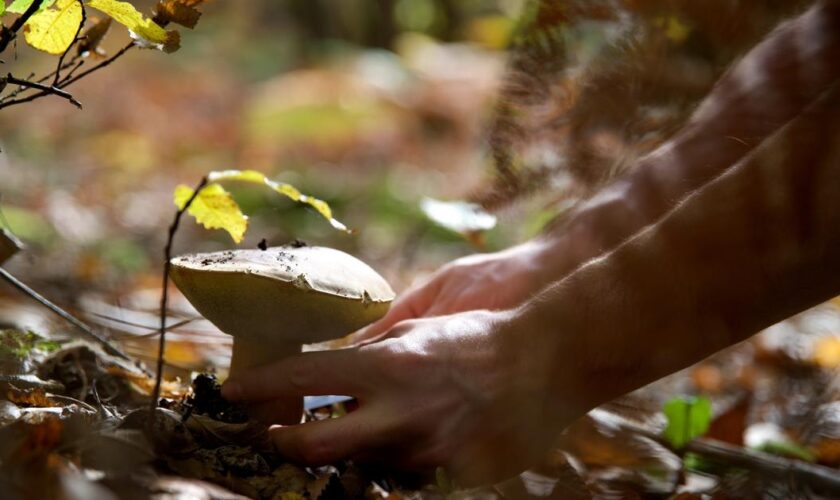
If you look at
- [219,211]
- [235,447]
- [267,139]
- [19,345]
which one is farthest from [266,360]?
[267,139]

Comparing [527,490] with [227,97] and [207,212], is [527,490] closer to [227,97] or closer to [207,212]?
[207,212]

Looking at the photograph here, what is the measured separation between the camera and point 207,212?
1159 mm

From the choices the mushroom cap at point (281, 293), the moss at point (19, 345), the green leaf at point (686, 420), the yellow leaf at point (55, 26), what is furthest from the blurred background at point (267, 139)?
the yellow leaf at point (55, 26)

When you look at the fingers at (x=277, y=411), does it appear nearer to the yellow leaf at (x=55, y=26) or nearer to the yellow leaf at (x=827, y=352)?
the yellow leaf at (x=55, y=26)

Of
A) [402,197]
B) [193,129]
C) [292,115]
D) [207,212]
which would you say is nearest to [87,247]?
[402,197]

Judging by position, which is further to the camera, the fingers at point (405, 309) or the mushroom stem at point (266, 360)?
the fingers at point (405, 309)

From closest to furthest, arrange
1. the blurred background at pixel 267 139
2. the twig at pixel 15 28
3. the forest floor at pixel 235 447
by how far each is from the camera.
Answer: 1. the forest floor at pixel 235 447
2. the twig at pixel 15 28
3. the blurred background at pixel 267 139

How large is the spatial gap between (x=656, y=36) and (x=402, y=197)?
356cm

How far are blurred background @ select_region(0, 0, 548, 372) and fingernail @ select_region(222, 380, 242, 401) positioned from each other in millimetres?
751

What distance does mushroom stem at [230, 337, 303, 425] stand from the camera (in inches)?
47.4

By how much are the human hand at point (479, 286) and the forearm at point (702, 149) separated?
3cm

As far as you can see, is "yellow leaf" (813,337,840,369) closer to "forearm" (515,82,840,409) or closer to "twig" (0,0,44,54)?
"forearm" (515,82,840,409)

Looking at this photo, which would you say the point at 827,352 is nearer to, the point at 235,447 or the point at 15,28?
the point at 235,447

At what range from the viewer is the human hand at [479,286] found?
66.0 inches
